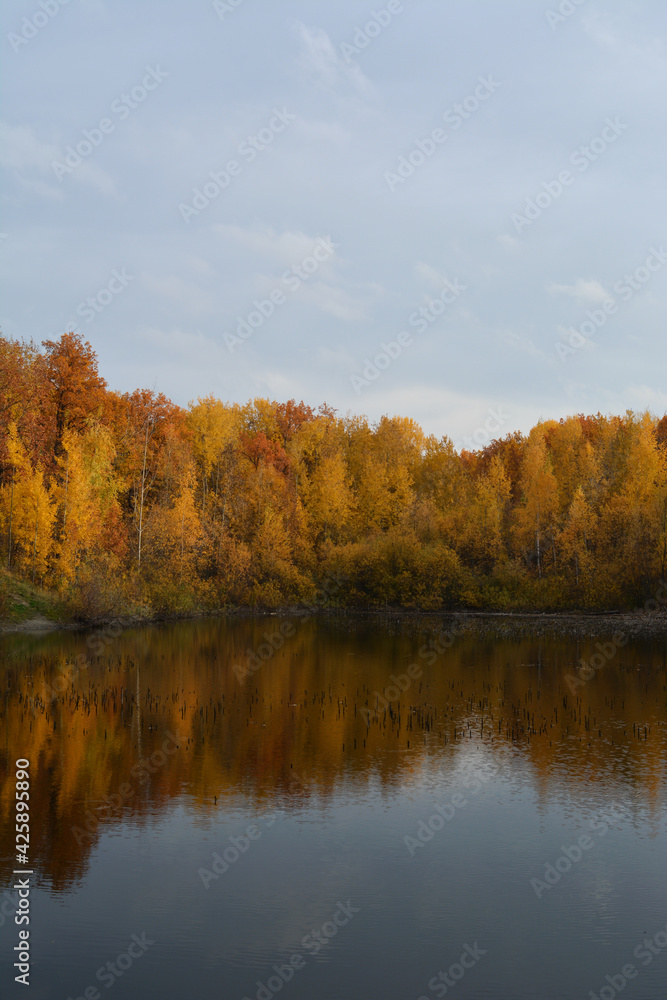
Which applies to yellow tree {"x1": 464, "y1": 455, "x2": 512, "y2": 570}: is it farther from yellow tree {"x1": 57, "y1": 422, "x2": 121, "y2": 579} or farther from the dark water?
the dark water

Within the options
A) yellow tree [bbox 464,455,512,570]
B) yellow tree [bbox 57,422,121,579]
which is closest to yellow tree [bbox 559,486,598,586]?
yellow tree [bbox 464,455,512,570]

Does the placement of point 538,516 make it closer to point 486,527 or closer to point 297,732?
point 486,527

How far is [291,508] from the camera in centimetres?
8638

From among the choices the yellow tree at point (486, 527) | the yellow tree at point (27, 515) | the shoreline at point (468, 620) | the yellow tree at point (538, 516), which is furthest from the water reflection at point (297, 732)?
the yellow tree at point (486, 527)

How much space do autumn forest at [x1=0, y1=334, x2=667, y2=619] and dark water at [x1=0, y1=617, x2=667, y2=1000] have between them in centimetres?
3100

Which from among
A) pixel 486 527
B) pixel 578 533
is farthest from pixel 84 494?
pixel 578 533

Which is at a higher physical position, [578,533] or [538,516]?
[538,516]

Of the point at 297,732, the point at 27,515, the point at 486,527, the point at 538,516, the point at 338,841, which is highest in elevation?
the point at 538,516

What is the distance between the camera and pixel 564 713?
93.1 feet

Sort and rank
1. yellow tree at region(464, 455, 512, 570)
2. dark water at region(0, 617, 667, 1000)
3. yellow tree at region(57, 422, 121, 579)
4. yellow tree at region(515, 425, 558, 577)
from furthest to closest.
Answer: yellow tree at region(464, 455, 512, 570) → yellow tree at region(515, 425, 558, 577) → yellow tree at region(57, 422, 121, 579) → dark water at region(0, 617, 667, 1000)

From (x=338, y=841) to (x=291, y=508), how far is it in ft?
231

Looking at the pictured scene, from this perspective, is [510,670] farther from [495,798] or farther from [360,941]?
[360,941]

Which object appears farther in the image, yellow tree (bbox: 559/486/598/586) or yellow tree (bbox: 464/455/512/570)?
yellow tree (bbox: 464/455/512/570)

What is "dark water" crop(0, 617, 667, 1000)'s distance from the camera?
458 inches
